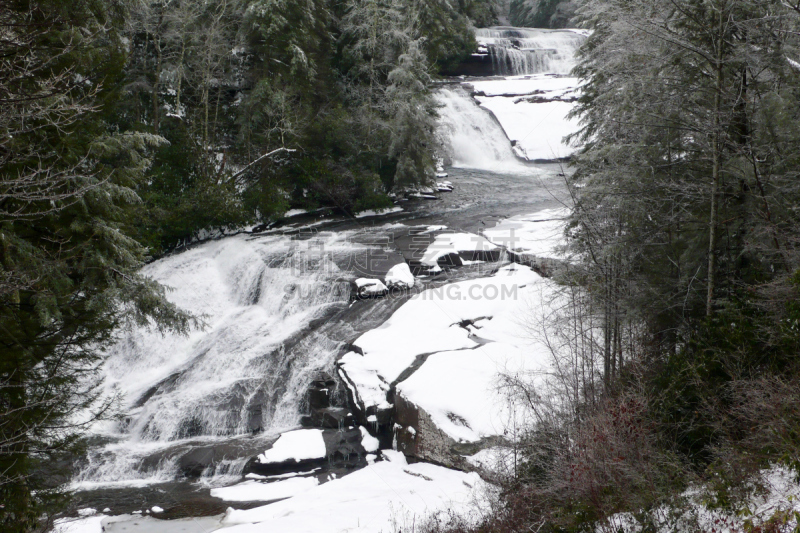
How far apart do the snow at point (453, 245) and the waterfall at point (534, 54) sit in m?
18.6

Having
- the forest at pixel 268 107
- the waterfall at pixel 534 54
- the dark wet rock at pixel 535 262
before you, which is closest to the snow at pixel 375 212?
the forest at pixel 268 107

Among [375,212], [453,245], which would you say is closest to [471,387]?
[453,245]

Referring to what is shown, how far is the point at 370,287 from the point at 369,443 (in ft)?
15.5

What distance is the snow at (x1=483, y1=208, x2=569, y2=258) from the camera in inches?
595

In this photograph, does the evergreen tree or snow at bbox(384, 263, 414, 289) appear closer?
the evergreen tree

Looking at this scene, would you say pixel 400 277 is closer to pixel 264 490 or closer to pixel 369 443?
pixel 369 443

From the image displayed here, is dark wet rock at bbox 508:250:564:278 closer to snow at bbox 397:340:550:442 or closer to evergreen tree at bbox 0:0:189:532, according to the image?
snow at bbox 397:340:550:442

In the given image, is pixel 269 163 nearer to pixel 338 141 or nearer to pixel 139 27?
pixel 338 141

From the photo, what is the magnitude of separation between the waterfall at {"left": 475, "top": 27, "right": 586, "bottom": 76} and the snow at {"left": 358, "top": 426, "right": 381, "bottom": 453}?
86.4ft

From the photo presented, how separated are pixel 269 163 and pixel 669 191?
52.9 ft

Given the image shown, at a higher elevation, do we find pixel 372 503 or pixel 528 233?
pixel 528 233

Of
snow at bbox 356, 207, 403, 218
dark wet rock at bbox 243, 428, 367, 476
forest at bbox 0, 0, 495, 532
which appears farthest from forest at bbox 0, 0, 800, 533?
snow at bbox 356, 207, 403, 218

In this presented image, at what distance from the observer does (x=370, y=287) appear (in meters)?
14.7

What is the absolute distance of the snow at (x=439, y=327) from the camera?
11727 millimetres
